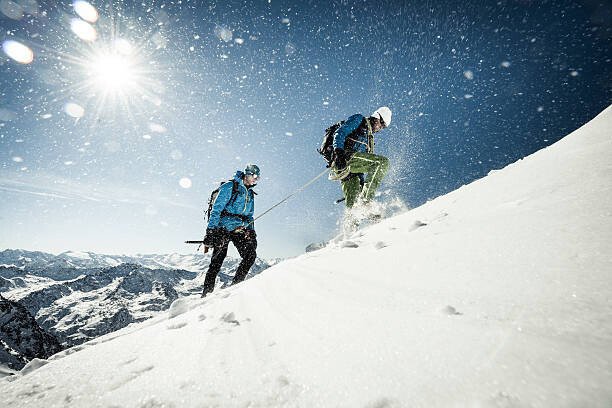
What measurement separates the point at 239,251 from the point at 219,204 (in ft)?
4.39

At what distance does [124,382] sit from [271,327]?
2.71 feet

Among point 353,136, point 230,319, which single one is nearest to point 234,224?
point 353,136

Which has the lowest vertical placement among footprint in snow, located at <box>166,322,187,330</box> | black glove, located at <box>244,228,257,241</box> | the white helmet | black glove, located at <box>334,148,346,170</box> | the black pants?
footprint in snow, located at <box>166,322,187,330</box>

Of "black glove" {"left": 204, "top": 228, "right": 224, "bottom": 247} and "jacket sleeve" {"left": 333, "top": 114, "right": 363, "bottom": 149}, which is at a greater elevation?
"jacket sleeve" {"left": 333, "top": 114, "right": 363, "bottom": 149}

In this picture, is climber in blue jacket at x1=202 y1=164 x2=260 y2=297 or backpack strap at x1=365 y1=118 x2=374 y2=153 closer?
climber in blue jacket at x1=202 y1=164 x2=260 y2=297

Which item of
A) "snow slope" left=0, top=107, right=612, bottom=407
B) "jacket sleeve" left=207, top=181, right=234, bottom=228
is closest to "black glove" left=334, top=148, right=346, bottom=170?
"jacket sleeve" left=207, top=181, right=234, bottom=228

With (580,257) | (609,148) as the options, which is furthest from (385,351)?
(609,148)

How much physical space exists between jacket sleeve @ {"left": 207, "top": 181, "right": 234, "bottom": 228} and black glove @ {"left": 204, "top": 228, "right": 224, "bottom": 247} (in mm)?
120

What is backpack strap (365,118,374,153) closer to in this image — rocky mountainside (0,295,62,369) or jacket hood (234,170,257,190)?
jacket hood (234,170,257,190)

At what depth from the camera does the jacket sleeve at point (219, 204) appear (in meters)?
7.02

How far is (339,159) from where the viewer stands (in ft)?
25.2

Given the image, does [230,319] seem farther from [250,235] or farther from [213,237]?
[250,235]

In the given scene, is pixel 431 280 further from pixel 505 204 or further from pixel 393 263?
pixel 505 204

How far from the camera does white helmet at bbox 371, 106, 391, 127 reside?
8477mm
